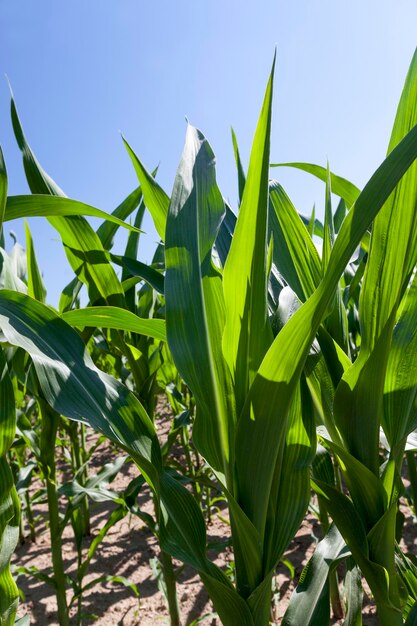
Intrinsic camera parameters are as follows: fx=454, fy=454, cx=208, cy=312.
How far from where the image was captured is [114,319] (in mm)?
521

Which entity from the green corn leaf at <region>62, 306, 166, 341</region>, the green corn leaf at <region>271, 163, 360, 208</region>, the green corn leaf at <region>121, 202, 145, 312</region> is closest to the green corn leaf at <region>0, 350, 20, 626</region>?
the green corn leaf at <region>62, 306, 166, 341</region>

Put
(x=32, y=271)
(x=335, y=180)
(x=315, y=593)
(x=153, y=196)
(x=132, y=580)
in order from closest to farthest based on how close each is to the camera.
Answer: (x=315, y=593) → (x=153, y=196) → (x=335, y=180) → (x=32, y=271) → (x=132, y=580)

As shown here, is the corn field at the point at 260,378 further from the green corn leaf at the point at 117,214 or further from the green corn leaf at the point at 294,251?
the green corn leaf at the point at 117,214

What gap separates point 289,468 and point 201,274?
0.67 feet

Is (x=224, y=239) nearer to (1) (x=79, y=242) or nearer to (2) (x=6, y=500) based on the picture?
(1) (x=79, y=242)

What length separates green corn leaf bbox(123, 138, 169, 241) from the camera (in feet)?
1.99

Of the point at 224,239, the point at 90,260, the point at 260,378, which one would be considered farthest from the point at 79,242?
the point at 260,378

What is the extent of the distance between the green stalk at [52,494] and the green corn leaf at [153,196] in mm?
470

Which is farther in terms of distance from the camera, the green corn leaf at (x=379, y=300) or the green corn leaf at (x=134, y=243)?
the green corn leaf at (x=134, y=243)

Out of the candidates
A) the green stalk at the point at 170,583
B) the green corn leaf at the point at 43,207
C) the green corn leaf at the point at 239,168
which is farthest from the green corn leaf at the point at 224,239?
the green stalk at the point at 170,583

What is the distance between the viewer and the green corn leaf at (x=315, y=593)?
48cm

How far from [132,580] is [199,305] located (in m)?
1.39

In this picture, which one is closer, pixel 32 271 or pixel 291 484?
pixel 291 484

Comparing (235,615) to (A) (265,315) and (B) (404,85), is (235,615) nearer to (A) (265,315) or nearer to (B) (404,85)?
(A) (265,315)
